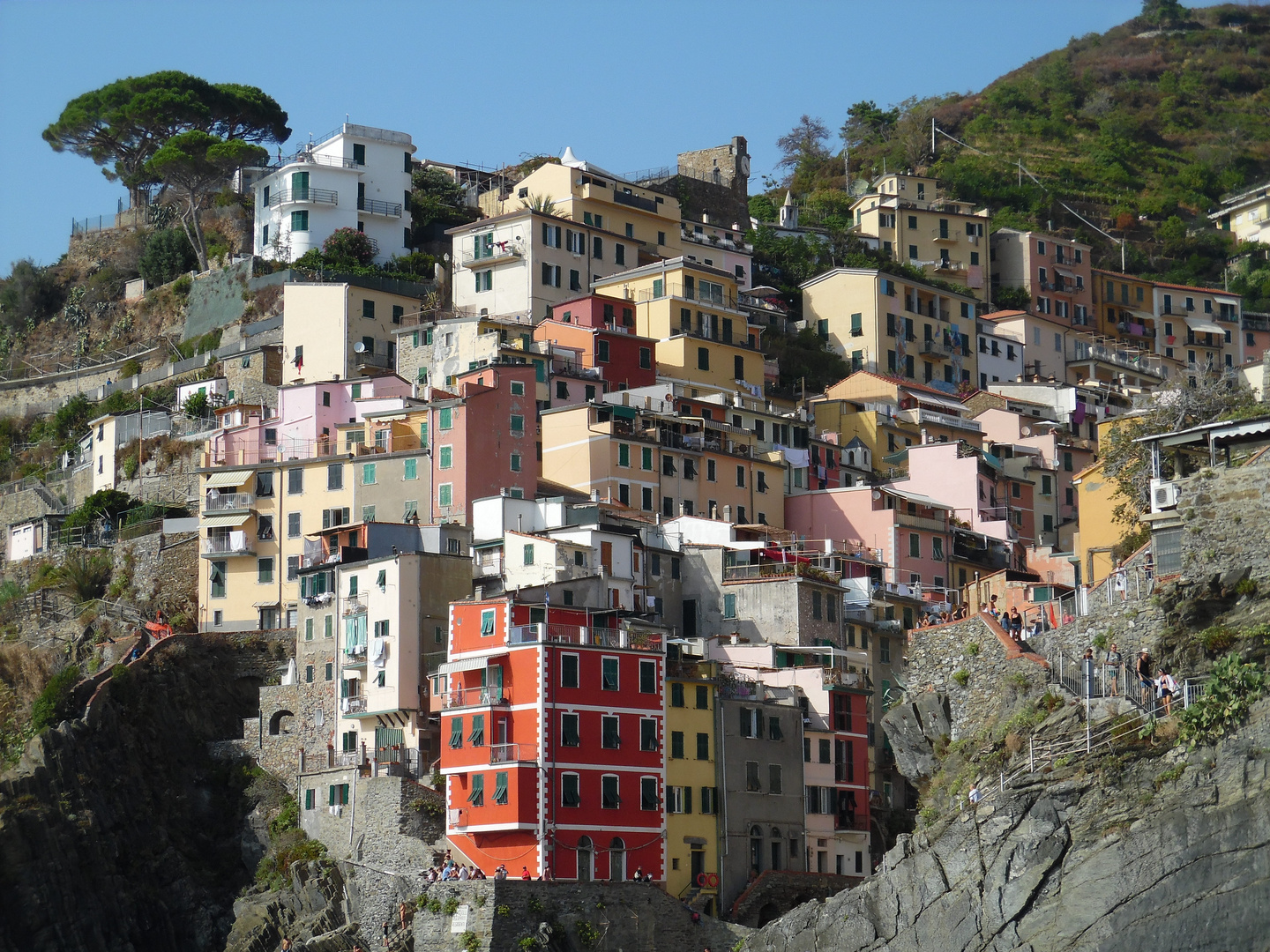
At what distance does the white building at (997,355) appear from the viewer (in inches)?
4355

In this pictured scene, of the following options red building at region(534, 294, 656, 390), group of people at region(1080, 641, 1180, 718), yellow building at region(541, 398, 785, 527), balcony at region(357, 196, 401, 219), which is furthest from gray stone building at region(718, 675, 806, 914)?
balcony at region(357, 196, 401, 219)

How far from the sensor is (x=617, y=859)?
205 feet

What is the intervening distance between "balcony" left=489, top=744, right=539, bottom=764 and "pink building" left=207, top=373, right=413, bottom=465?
26.2 m

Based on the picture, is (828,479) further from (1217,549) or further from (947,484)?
(1217,549)

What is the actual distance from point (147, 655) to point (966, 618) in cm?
3208

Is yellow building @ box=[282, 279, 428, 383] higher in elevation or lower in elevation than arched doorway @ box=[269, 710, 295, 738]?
higher

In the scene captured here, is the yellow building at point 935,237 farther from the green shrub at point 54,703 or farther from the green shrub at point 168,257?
the green shrub at point 54,703

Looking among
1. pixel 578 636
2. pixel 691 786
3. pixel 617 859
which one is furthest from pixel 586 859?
pixel 578 636

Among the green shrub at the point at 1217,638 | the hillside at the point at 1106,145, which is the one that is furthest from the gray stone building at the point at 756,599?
the hillside at the point at 1106,145

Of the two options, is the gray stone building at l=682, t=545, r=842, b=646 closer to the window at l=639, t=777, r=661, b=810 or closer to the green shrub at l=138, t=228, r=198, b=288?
the window at l=639, t=777, r=661, b=810

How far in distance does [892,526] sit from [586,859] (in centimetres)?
2529

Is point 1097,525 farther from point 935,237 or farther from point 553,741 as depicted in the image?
point 935,237

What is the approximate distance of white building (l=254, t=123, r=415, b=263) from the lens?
104312mm

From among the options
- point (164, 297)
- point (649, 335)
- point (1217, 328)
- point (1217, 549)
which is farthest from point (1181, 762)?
point (1217, 328)
